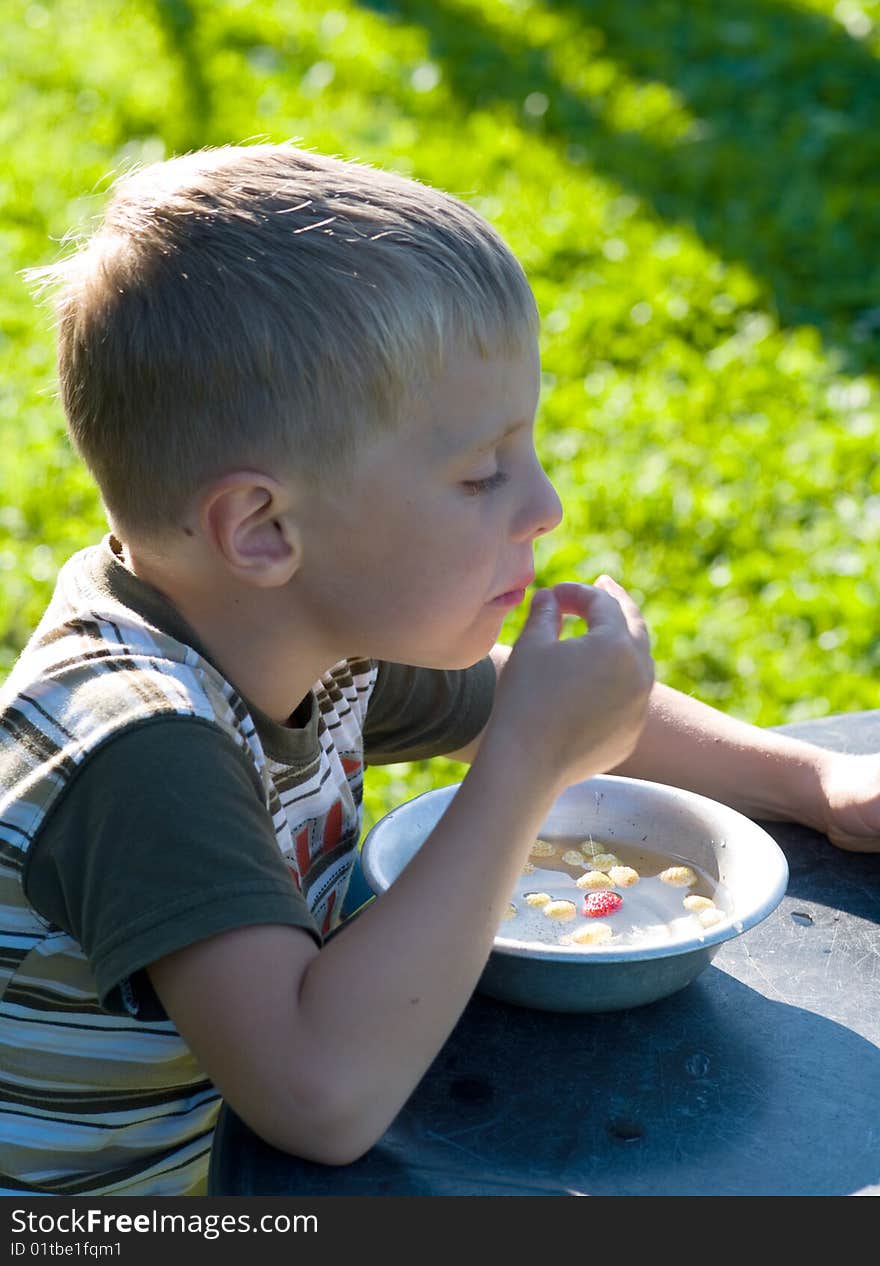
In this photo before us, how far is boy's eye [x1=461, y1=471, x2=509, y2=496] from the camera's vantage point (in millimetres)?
1350

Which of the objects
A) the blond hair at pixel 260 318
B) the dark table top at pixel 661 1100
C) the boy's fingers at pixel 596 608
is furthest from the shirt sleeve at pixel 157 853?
the boy's fingers at pixel 596 608

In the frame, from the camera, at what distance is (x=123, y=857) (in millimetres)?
1155

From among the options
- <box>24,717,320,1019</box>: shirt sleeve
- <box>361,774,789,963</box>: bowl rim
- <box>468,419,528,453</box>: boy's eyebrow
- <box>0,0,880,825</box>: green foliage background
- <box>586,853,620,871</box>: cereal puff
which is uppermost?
<box>468,419,528,453</box>: boy's eyebrow

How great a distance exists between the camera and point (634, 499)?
371 cm

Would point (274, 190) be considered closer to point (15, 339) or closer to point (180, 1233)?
point (180, 1233)

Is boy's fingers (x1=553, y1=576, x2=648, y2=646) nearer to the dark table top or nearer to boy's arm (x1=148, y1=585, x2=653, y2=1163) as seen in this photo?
boy's arm (x1=148, y1=585, x2=653, y2=1163)

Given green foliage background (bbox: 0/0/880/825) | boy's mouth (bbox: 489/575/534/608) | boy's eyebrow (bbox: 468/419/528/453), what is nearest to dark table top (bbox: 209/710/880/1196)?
boy's mouth (bbox: 489/575/534/608)

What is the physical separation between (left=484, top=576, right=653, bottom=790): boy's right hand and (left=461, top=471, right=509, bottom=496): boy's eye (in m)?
0.11

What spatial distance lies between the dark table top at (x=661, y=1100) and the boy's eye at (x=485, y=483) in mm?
424

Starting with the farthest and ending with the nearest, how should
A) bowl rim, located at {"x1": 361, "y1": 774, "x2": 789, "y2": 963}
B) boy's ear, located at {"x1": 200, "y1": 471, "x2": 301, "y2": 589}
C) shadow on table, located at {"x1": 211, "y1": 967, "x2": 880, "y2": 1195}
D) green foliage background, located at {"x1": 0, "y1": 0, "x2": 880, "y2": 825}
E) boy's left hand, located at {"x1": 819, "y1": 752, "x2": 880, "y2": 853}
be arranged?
green foliage background, located at {"x1": 0, "y1": 0, "x2": 880, "y2": 825}, boy's left hand, located at {"x1": 819, "y1": 752, "x2": 880, "y2": 853}, boy's ear, located at {"x1": 200, "y1": 471, "x2": 301, "y2": 589}, bowl rim, located at {"x1": 361, "y1": 774, "x2": 789, "y2": 963}, shadow on table, located at {"x1": 211, "y1": 967, "x2": 880, "y2": 1195}

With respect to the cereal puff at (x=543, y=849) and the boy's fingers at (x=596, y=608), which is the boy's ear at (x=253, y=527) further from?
the cereal puff at (x=543, y=849)

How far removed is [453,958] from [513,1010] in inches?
6.2

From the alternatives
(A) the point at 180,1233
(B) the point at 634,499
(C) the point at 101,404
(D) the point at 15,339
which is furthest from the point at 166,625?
(D) the point at 15,339

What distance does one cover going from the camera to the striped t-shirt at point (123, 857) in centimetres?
115
